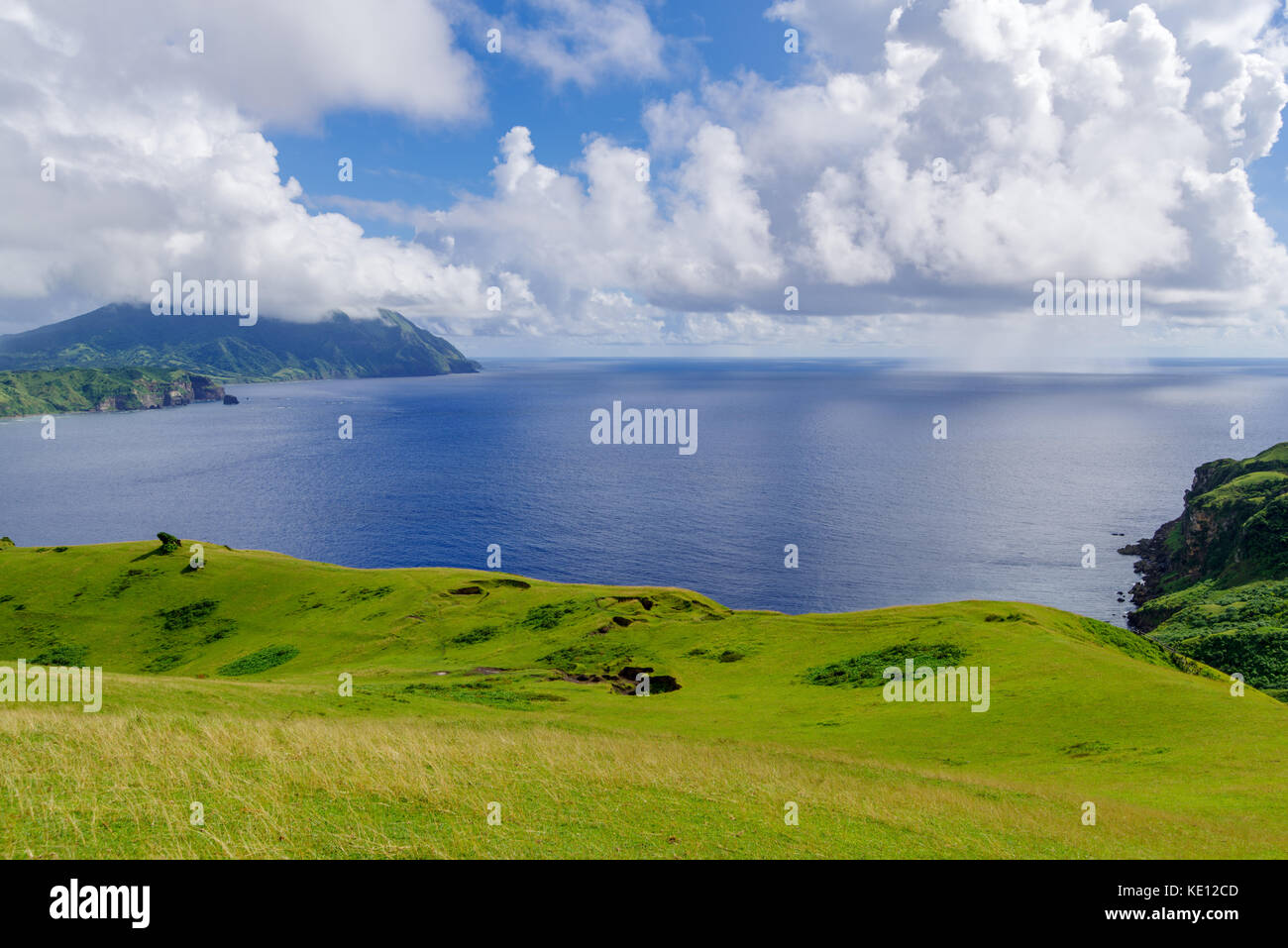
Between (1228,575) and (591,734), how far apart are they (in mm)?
139616

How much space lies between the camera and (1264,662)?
79.8 m

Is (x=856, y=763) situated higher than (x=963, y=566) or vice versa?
(x=856, y=763)

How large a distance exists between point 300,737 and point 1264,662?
101 meters

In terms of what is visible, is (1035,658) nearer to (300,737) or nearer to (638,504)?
(300,737)

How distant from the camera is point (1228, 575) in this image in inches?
4860

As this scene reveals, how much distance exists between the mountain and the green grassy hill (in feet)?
92.1

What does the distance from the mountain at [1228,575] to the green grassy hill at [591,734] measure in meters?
28.1

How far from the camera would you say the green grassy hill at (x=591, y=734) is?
1566 cm

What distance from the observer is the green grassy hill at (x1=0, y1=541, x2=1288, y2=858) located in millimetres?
15656

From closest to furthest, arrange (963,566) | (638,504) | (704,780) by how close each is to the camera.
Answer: (704,780), (963,566), (638,504)

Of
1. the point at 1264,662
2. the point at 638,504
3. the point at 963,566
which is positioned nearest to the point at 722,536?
the point at 638,504
